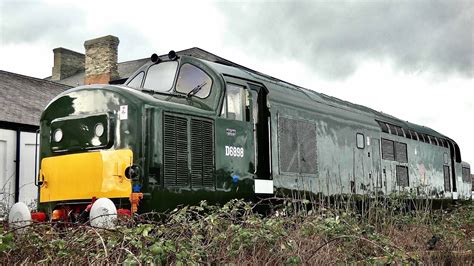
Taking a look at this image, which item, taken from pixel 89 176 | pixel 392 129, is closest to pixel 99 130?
pixel 89 176

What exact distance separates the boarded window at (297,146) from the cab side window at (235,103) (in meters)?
0.79

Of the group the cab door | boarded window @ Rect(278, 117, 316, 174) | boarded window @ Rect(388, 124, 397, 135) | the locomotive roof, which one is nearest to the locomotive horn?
the locomotive roof

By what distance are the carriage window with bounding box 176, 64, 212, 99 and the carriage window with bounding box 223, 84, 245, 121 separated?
0.30m

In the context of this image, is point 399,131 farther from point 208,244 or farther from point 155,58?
point 208,244

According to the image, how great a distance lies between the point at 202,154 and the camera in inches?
288

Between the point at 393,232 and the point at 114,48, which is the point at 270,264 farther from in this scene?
the point at 114,48

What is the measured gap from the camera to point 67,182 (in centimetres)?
699

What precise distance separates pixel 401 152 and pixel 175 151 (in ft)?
24.6

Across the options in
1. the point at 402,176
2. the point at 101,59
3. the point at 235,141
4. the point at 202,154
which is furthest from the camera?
the point at 101,59

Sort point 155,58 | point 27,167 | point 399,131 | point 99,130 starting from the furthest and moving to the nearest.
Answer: point 27,167, point 399,131, point 155,58, point 99,130

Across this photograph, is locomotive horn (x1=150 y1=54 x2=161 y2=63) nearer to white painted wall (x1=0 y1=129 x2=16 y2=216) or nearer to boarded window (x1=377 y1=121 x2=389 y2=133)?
boarded window (x1=377 y1=121 x2=389 y2=133)

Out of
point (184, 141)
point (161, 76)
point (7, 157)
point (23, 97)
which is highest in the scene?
point (23, 97)

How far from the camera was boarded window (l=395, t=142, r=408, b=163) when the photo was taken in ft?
41.7

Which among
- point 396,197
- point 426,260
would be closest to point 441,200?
point 396,197
